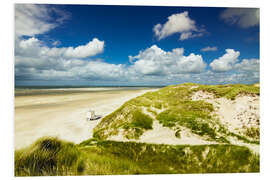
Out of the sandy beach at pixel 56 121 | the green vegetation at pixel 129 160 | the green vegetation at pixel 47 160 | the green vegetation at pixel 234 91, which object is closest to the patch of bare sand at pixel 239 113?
the green vegetation at pixel 234 91

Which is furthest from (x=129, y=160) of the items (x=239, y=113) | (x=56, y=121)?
(x=56, y=121)

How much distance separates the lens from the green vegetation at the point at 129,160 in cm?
237

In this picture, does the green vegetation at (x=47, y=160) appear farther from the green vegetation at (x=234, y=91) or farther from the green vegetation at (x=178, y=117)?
the green vegetation at (x=234, y=91)

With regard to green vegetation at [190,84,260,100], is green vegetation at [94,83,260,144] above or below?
below

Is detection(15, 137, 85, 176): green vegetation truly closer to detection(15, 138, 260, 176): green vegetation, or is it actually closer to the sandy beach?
detection(15, 138, 260, 176): green vegetation

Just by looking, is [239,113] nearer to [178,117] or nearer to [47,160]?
[178,117]

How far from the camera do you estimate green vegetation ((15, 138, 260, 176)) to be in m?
2.37

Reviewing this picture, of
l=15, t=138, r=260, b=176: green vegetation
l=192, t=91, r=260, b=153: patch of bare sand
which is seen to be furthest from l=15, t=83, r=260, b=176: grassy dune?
l=192, t=91, r=260, b=153: patch of bare sand

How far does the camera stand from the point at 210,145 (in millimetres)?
2578

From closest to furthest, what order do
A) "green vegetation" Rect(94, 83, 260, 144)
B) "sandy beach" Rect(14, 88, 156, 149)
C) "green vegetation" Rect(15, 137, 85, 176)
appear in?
"green vegetation" Rect(15, 137, 85, 176)
"green vegetation" Rect(94, 83, 260, 144)
"sandy beach" Rect(14, 88, 156, 149)
